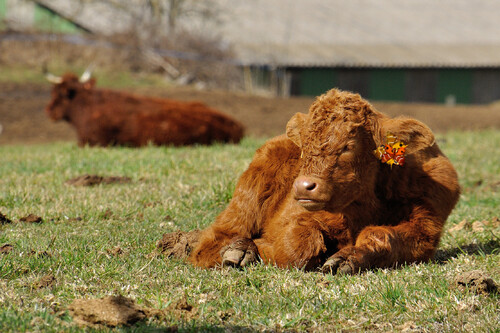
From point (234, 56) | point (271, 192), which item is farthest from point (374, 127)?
point (234, 56)

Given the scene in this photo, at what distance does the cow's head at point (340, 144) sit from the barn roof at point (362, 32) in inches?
871

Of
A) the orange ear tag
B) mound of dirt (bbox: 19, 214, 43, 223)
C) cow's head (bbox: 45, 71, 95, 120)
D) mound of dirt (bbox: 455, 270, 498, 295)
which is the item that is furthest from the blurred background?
mound of dirt (bbox: 455, 270, 498, 295)

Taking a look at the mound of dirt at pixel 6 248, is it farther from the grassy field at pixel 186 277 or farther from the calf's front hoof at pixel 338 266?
the calf's front hoof at pixel 338 266

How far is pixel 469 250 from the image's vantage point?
5109 mm

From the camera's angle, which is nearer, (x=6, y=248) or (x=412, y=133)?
(x=412, y=133)

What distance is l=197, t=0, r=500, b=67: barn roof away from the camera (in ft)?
94.6

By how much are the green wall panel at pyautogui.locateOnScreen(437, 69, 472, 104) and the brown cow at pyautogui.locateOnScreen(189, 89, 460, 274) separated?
26317 millimetres

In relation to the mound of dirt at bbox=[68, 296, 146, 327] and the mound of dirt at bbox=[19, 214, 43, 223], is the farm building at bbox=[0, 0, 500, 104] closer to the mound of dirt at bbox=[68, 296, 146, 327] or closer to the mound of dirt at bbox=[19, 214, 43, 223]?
the mound of dirt at bbox=[19, 214, 43, 223]

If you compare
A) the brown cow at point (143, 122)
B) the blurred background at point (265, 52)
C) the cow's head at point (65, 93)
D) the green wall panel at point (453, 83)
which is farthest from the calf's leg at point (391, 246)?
the green wall panel at point (453, 83)

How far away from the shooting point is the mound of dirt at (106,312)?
3.31m

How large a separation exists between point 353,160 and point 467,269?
1.04 m

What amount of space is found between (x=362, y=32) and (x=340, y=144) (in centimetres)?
3076

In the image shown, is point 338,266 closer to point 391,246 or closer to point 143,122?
→ point 391,246

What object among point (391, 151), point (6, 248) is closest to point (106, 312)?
point (6, 248)
